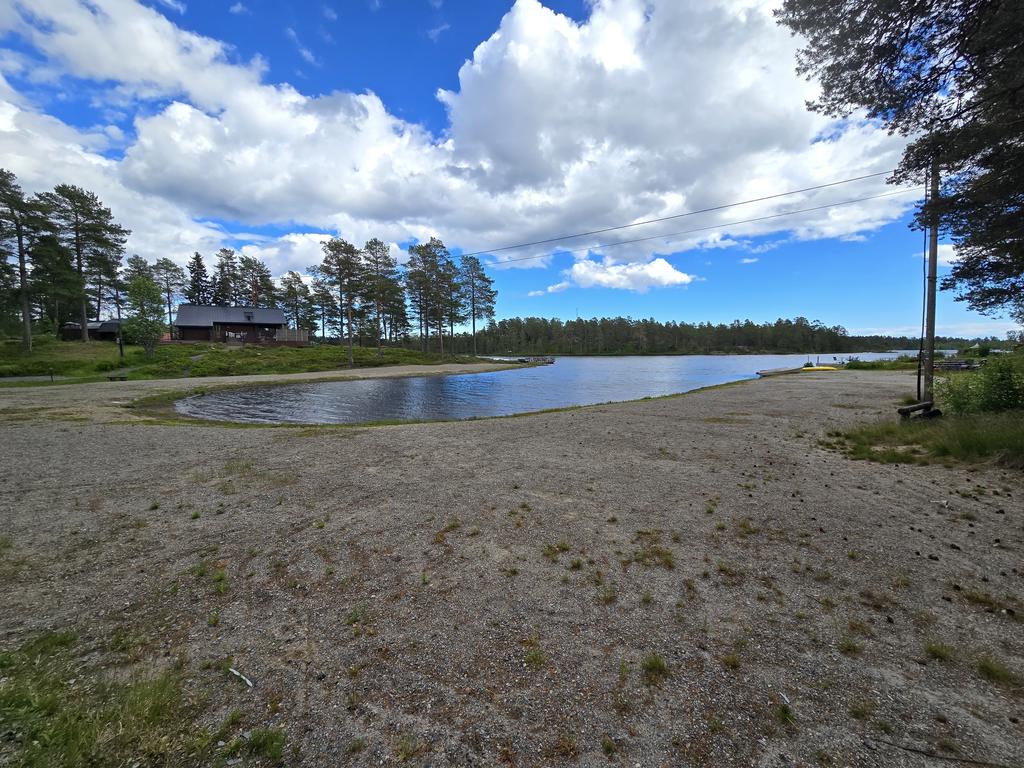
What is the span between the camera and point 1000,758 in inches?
85.4

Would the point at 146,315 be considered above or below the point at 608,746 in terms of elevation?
above

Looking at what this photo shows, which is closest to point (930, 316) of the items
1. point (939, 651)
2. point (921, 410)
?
point (921, 410)

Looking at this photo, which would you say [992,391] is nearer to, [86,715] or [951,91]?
[951,91]

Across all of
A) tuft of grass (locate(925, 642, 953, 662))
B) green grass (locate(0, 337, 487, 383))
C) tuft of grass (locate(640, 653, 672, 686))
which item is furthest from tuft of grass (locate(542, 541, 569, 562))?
green grass (locate(0, 337, 487, 383))

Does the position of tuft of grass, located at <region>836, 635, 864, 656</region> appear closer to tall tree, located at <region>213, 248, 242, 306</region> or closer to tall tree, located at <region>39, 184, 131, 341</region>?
tall tree, located at <region>39, 184, 131, 341</region>

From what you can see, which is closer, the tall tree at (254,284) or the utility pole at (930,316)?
the utility pole at (930,316)

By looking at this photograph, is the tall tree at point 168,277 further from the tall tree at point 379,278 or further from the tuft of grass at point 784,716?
the tuft of grass at point 784,716

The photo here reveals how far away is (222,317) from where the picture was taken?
58.1 m

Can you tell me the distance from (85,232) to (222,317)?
17774mm

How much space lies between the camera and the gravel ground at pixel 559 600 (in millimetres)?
2381

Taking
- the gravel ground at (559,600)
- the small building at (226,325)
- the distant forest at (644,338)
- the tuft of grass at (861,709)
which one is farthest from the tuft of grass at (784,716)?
the distant forest at (644,338)

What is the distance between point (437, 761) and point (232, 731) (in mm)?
1222

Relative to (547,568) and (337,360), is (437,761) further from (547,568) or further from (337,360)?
(337,360)

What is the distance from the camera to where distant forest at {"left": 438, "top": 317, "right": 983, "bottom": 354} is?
12575 cm
